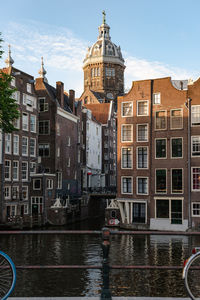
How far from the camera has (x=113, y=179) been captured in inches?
3868

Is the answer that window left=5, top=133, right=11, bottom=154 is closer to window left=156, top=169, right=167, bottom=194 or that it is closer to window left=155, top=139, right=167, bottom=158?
window left=155, top=139, right=167, bottom=158

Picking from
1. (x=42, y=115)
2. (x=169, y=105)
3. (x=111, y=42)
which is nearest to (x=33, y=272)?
(x=169, y=105)

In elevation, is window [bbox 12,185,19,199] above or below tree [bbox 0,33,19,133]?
below

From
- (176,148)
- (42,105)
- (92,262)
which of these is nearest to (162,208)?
(176,148)

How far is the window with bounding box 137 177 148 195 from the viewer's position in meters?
44.0

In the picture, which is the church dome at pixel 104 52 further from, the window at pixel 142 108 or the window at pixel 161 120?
the window at pixel 161 120

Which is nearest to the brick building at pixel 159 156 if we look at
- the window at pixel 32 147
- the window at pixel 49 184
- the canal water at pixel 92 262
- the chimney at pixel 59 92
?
the canal water at pixel 92 262

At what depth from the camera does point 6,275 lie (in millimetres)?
6828

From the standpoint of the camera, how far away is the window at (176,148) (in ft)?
137

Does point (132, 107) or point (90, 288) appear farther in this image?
point (132, 107)

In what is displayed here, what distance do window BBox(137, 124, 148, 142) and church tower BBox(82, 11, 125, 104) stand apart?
74129 mm

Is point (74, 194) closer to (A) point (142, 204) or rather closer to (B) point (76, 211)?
(B) point (76, 211)

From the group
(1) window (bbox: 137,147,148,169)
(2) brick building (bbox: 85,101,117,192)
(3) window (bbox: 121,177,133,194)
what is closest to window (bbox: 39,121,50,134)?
(3) window (bbox: 121,177,133,194)

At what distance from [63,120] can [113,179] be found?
40597 millimetres
